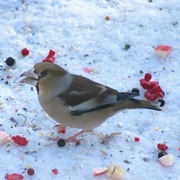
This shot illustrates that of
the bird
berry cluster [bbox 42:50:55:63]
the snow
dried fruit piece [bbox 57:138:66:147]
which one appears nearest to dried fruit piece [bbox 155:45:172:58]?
the snow

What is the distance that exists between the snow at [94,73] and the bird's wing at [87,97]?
0.30 m

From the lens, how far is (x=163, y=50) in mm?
4441

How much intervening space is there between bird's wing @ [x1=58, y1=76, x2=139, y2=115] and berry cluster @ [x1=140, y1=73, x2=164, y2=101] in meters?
0.49

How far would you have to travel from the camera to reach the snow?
3.64 m

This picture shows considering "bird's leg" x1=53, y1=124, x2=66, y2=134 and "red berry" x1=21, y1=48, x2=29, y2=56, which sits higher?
"red berry" x1=21, y1=48, x2=29, y2=56

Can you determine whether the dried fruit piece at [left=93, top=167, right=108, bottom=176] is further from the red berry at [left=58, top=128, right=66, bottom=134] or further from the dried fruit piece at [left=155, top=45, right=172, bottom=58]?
the dried fruit piece at [left=155, top=45, right=172, bottom=58]

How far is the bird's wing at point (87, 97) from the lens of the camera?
354cm

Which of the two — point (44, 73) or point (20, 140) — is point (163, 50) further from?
point (20, 140)

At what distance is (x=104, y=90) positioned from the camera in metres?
3.61

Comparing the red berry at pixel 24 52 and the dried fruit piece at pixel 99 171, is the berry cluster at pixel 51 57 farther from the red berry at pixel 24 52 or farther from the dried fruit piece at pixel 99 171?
the dried fruit piece at pixel 99 171

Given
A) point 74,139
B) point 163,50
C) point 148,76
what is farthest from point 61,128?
point 163,50

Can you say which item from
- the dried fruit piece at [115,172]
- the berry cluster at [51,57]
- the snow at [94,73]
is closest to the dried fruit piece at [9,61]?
the snow at [94,73]

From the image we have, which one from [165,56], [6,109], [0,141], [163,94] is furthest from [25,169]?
[165,56]

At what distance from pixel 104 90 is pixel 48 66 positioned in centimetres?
35
